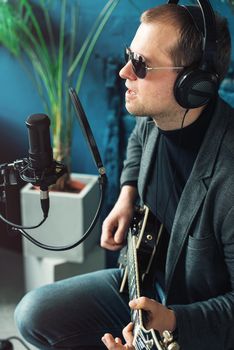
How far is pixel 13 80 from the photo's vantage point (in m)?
1.99

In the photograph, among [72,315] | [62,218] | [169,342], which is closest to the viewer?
[169,342]

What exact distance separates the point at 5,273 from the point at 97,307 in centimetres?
89

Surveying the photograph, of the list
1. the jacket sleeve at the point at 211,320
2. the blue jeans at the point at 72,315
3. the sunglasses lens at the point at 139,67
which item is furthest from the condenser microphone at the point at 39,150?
the blue jeans at the point at 72,315

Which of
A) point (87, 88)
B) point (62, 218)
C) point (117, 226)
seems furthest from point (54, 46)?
point (117, 226)

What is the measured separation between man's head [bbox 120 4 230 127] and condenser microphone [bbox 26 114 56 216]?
310 mm

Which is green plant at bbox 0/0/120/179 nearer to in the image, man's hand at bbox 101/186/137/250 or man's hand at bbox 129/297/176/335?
man's hand at bbox 101/186/137/250

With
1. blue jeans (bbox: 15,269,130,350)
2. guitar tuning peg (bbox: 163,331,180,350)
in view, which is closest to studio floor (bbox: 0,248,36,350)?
blue jeans (bbox: 15,269,130,350)

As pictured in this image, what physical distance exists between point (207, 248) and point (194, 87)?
0.37m

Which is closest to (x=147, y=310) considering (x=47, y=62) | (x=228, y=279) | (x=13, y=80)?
(x=228, y=279)

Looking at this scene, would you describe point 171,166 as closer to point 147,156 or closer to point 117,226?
point 147,156

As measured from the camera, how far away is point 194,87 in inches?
42.4

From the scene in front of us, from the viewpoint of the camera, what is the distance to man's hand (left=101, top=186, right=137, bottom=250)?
1423mm

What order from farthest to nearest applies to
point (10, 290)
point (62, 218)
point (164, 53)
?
point (10, 290)
point (62, 218)
point (164, 53)

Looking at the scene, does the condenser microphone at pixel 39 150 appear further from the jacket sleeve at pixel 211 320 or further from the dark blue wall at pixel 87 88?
the dark blue wall at pixel 87 88
